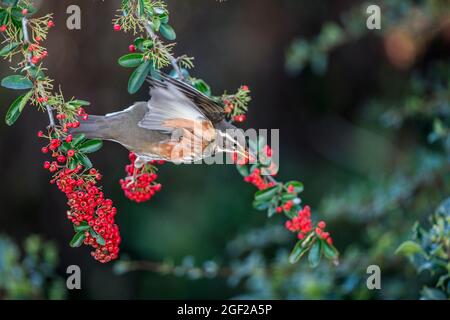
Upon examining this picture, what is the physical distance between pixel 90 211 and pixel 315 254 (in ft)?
1.92

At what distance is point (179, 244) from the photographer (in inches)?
148

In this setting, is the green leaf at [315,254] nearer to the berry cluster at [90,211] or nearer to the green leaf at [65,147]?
the berry cluster at [90,211]

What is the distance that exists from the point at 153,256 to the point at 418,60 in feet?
6.36

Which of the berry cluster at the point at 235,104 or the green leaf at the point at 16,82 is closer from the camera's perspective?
the green leaf at the point at 16,82

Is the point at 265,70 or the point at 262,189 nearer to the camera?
the point at 262,189

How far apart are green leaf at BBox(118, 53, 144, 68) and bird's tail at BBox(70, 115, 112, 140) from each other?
0.81 feet

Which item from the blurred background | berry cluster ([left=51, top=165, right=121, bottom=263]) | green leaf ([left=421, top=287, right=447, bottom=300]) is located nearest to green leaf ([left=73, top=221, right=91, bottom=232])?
berry cluster ([left=51, top=165, right=121, bottom=263])

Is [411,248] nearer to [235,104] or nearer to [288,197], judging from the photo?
[288,197]

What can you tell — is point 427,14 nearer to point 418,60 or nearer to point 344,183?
point 418,60

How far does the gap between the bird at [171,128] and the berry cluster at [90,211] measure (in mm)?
171

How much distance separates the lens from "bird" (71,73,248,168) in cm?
156

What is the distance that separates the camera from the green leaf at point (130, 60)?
1494 millimetres

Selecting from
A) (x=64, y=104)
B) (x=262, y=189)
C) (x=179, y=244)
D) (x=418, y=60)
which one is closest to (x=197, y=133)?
(x=262, y=189)

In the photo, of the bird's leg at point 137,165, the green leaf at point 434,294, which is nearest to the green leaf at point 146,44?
the bird's leg at point 137,165
